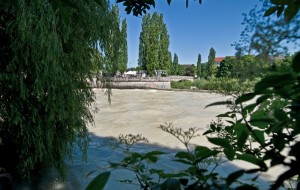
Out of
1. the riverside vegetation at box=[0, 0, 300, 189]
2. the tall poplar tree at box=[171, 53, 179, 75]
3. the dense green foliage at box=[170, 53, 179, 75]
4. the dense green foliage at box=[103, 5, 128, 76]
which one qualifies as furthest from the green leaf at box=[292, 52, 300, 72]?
the dense green foliage at box=[170, 53, 179, 75]

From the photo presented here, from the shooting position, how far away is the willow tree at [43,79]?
324cm

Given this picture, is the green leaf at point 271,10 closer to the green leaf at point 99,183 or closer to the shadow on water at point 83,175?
the green leaf at point 99,183

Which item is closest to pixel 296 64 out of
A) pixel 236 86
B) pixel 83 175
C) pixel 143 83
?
pixel 236 86

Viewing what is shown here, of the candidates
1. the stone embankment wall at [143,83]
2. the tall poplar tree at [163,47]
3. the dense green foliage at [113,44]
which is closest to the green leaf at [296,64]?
the dense green foliage at [113,44]

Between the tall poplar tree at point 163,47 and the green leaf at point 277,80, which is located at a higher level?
the tall poplar tree at point 163,47

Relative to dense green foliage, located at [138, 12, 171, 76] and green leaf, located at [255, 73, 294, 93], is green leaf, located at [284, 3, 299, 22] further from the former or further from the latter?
dense green foliage, located at [138, 12, 171, 76]

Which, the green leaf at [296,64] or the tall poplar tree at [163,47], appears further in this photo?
the tall poplar tree at [163,47]

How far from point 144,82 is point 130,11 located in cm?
3165

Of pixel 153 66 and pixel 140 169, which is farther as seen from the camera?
pixel 153 66

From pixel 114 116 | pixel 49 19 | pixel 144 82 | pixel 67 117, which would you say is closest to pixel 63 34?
pixel 49 19

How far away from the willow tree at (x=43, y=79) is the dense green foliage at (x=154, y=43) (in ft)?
118

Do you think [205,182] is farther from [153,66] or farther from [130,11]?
[153,66]

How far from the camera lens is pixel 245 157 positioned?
50 cm

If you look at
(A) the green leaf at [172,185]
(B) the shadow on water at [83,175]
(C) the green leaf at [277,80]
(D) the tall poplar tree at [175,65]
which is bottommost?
(B) the shadow on water at [83,175]
